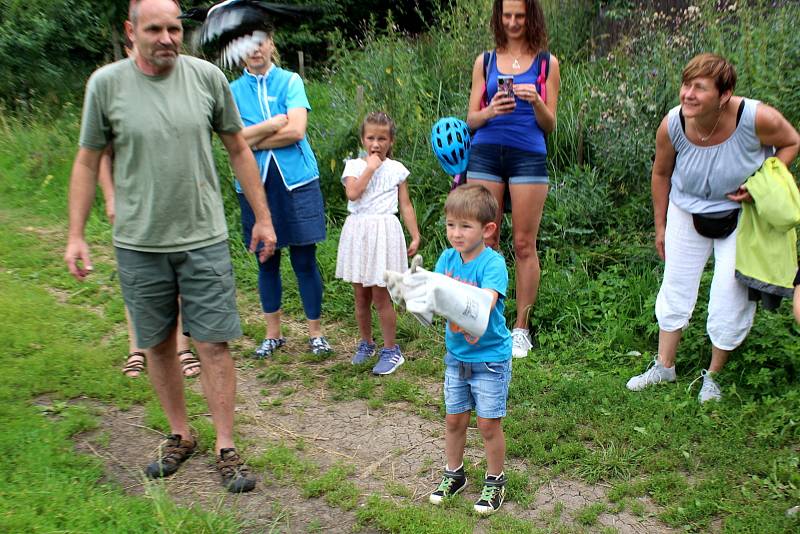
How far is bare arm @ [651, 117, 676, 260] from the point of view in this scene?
4102 millimetres

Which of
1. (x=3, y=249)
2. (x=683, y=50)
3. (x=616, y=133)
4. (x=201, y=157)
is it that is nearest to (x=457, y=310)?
(x=201, y=157)

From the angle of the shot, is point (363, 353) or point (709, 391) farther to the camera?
point (363, 353)

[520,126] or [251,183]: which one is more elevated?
[520,126]

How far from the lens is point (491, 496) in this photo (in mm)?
3346

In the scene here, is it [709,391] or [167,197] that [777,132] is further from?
[167,197]

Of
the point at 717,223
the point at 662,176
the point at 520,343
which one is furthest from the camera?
the point at 520,343

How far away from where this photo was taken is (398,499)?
3475mm

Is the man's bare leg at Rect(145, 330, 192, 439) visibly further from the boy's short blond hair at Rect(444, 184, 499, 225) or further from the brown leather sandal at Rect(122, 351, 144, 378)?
the boy's short blond hair at Rect(444, 184, 499, 225)

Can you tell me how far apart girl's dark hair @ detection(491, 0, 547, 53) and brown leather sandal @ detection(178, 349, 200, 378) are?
2.92m

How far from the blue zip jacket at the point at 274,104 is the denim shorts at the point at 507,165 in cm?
114

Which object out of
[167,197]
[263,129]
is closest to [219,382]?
[167,197]

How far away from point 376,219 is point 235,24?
142 cm

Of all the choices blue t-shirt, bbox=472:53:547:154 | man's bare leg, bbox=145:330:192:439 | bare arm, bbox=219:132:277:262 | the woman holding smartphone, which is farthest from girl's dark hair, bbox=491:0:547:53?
man's bare leg, bbox=145:330:192:439

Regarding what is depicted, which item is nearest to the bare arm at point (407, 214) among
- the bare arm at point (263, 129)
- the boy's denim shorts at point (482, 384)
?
the bare arm at point (263, 129)
